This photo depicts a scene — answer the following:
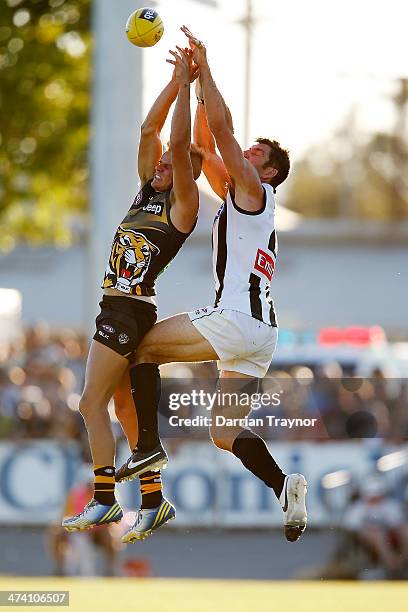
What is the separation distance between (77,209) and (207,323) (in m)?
14.1

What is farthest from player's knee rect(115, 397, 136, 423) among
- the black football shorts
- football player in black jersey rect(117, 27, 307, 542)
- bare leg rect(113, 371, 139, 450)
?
the black football shorts

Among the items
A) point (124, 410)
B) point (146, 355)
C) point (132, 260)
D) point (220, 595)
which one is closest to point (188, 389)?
point (124, 410)

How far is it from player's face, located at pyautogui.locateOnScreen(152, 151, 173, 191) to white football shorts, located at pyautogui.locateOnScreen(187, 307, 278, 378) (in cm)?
74

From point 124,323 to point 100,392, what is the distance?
0.41 meters

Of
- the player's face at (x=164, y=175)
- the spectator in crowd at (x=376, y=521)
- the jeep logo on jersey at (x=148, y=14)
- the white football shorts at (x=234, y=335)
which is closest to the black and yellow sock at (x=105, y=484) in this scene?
the white football shorts at (x=234, y=335)

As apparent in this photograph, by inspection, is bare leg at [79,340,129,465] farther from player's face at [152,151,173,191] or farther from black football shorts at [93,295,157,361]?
player's face at [152,151,173,191]

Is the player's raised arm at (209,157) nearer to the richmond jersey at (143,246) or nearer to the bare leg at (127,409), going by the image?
the richmond jersey at (143,246)

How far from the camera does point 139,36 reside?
8.80 metres

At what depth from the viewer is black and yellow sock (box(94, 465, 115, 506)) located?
29.6 feet

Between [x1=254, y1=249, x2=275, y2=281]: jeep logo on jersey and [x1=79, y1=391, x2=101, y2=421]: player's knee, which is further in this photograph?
[x1=79, y1=391, x2=101, y2=421]: player's knee

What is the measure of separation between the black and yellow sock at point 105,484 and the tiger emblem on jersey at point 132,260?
1.01 meters

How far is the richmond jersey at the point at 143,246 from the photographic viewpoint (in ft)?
29.6

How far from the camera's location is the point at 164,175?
9.03 m

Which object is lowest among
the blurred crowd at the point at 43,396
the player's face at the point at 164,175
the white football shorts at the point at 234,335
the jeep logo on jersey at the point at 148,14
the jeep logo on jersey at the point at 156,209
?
the blurred crowd at the point at 43,396
